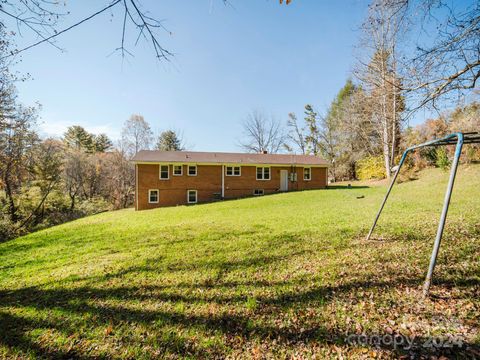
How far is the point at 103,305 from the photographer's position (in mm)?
3568

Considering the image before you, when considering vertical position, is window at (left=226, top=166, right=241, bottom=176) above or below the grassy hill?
above

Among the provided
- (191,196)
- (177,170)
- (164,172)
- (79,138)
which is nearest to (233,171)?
(191,196)

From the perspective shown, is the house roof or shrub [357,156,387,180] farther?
shrub [357,156,387,180]

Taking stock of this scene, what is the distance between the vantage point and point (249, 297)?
3.50 m

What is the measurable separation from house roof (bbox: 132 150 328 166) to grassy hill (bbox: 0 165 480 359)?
1383 centimetres

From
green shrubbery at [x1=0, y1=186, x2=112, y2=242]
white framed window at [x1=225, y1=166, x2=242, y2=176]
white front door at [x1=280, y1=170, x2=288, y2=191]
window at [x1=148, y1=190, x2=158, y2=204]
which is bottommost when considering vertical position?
green shrubbery at [x1=0, y1=186, x2=112, y2=242]

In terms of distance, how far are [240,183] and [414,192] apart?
13745mm

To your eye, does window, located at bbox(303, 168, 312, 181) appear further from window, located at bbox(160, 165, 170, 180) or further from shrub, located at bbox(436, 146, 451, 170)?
window, located at bbox(160, 165, 170, 180)

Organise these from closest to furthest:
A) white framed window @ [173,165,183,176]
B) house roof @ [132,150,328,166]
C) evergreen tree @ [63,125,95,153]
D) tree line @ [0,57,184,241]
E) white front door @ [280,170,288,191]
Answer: tree line @ [0,57,184,241]
house roof @ [132,150,328,166]
white framed window @ [173,165,183,176]
white front door @ [280,170,288,191]
evergreen tree @ [63,125,95,153]

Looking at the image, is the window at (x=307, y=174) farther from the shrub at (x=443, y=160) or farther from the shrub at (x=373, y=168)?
the shrub at (x=443, y=160)

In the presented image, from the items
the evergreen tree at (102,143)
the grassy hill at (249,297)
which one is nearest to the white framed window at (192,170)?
the grassy hill at (249,297)

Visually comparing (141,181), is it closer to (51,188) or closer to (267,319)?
(51,188)

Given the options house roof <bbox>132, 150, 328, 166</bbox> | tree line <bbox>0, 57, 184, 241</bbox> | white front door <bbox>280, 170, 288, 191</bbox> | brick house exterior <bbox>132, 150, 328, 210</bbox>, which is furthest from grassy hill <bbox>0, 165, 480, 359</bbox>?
white front door <bbox>280, 170, 288, 191</bbox>

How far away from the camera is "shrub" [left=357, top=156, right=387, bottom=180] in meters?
23.2
